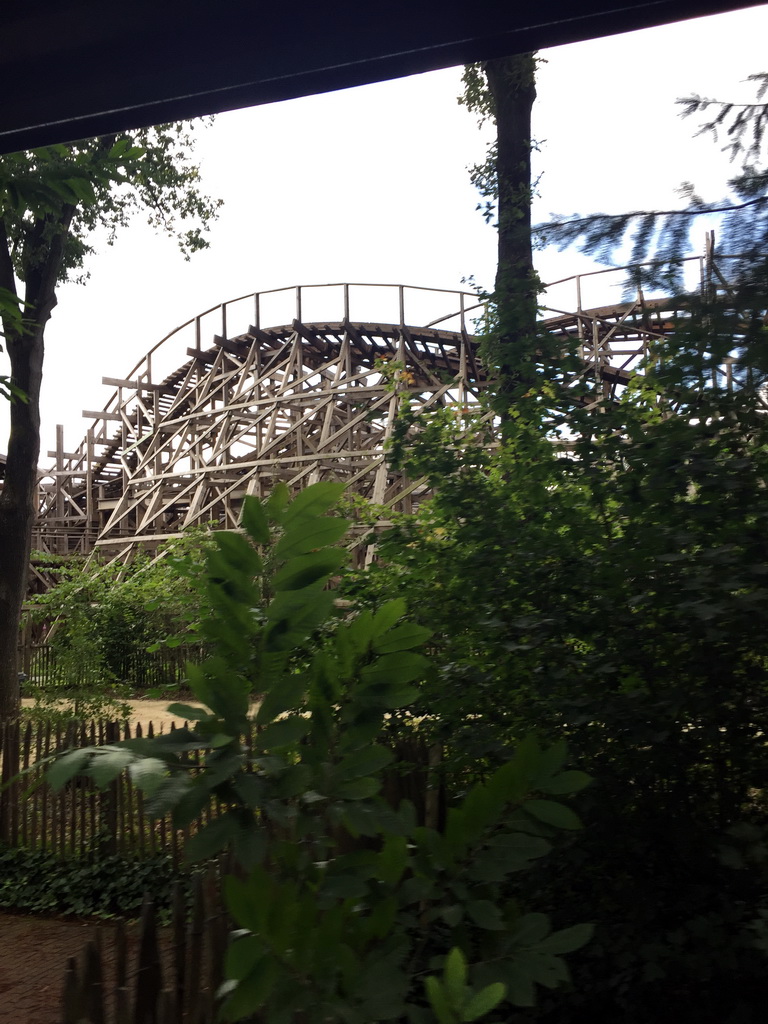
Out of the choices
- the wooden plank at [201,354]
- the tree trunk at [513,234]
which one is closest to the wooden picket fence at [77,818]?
the tree trunk at [513,234]

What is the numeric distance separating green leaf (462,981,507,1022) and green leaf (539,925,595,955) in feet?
0.61

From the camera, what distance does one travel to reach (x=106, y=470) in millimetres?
28094

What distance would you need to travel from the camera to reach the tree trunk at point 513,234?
124 inches

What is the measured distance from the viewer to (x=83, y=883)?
590cm

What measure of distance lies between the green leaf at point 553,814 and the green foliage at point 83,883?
188 inches

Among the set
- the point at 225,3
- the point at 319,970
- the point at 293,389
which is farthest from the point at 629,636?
the point at 293,389

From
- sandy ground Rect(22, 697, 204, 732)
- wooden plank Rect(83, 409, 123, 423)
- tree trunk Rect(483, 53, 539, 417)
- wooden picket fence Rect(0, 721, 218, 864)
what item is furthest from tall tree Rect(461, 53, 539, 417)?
wooden plank Rect(83, 409, 123, 423)

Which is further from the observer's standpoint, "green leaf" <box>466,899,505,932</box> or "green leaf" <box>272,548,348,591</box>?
"green leaf" <box>466,899,505,932</box>


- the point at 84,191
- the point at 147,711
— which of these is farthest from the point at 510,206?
the point at 147,711

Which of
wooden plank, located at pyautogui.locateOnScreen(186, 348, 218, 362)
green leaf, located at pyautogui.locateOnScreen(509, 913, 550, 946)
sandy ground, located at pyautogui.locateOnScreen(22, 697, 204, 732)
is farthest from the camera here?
wooden plank, located at pyautogui.locateOnScreen(186, 348, 218, 362)

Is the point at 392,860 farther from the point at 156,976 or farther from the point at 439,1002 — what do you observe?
the point at 156,976

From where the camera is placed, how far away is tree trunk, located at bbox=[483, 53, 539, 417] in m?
3.15

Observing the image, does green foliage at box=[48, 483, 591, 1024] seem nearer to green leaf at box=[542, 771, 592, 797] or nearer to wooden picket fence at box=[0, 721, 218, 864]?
green leaf at box=[542, 771, 592, 797]

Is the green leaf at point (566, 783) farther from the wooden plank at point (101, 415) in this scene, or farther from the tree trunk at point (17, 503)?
the wooden plank at point (101, 415)
